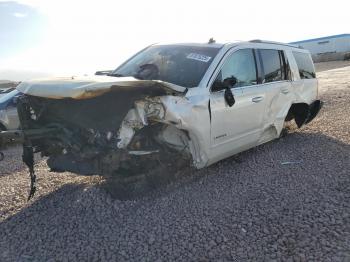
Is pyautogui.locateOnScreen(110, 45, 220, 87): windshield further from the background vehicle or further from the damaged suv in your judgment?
the background vehicle

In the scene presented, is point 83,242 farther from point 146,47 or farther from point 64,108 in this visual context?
point 146,47

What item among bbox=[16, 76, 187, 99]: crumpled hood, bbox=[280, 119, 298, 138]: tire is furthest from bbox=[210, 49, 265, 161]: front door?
bbox=[280, 119, 298, 138]: tire

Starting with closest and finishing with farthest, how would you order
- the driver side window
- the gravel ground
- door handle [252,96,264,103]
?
the gravel ground < the driver side window < door handle [252,96,264,103]

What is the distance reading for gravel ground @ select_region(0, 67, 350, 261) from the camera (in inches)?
149

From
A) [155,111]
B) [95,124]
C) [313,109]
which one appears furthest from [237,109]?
[313,109]

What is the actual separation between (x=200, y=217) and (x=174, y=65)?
2243mm

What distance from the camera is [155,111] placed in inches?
188

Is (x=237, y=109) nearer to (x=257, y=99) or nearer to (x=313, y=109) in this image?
(x=257, y=99)

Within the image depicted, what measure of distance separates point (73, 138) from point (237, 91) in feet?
7.62

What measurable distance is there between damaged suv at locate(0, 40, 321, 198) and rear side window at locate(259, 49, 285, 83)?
0.07 m

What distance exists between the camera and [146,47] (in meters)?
6.93

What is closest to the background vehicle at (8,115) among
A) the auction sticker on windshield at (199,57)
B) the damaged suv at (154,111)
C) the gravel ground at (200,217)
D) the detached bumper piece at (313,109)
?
the gravel ground at (200,217)

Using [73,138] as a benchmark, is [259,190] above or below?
below

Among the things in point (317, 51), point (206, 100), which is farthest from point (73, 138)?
point (317, 51)
